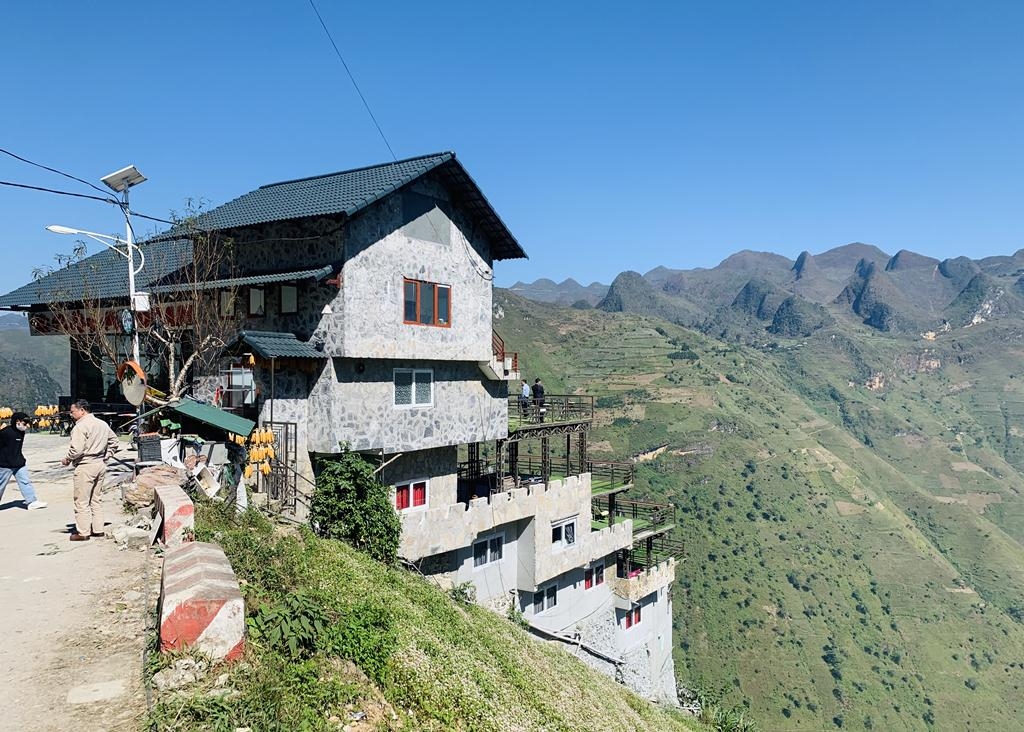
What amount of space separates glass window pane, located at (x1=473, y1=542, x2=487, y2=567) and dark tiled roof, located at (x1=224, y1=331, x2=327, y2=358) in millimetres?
9749

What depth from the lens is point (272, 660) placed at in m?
7.48

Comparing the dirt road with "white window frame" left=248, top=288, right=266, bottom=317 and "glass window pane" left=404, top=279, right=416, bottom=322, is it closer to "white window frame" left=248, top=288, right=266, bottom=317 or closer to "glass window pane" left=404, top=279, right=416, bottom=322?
"white window frame" left=248, top=288, right=266, bottom=317

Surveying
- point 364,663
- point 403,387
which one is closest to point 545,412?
point 403,387

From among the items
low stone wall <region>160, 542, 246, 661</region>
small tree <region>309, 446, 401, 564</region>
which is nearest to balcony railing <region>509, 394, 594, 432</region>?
small tree <region>309, 446, 401, 564</region>

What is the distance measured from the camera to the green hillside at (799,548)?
244 feet

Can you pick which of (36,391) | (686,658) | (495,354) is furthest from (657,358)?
(495,354)

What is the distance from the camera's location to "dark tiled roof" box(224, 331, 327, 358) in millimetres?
18969

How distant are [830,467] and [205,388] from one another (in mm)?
121519

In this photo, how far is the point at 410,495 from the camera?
78.4 ft

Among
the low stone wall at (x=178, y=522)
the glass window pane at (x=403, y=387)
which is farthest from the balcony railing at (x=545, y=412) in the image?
the low stone wall at (x=178, y=522)

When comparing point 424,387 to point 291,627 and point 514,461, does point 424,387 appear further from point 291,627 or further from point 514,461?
point 291,627

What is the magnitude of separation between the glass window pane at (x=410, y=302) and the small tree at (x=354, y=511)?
532 cm

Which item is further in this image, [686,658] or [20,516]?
[686,658]

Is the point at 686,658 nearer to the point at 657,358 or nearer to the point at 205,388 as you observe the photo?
the point at 205,388
